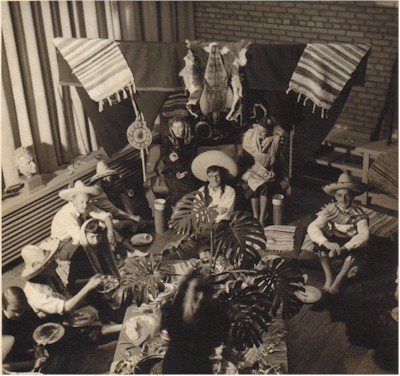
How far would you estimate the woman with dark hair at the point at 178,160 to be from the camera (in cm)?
545

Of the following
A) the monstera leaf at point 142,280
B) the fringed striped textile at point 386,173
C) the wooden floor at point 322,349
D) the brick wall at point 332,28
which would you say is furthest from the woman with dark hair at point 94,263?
the brick wall at point 332,28

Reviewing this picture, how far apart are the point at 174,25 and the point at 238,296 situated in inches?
167

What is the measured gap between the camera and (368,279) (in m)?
4.94

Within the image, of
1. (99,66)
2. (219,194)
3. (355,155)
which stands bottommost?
(355,155)

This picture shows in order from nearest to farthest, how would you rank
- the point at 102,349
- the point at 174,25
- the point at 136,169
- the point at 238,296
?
the point at 238,296 < the point at 102,349 < the point at 136,169 < the point at 174,25

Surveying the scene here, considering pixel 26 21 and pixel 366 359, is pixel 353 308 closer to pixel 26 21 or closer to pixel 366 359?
pixel 366 359

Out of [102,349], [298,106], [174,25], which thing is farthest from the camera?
[174,25]

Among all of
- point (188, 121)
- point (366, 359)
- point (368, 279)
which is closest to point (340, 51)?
point (188, 121)

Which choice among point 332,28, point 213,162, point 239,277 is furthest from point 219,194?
point 332,28

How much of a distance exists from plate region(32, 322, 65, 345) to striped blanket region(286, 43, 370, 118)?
257 cm

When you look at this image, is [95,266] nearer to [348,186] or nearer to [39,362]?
[39,362]

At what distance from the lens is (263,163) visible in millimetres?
5387

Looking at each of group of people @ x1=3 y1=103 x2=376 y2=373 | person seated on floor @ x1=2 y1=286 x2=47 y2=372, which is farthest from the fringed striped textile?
person seated on floor @ x1=2 y1=286 x2=47 y2=372

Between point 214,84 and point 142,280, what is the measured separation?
1.74m
